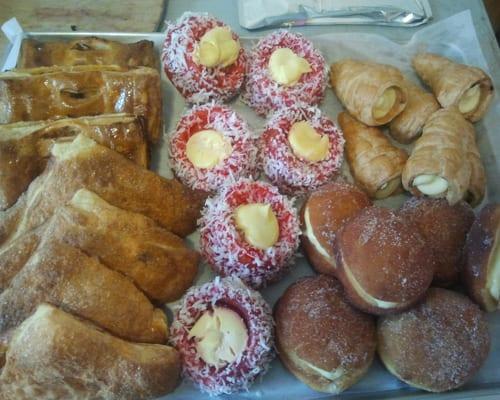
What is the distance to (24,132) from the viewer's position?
182cm

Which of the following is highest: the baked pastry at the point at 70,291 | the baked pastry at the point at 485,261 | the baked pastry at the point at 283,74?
the baked pastry at the point at 283,74

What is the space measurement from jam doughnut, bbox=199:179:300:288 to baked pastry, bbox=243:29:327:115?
1.57ft

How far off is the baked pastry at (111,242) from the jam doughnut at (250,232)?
0.15m

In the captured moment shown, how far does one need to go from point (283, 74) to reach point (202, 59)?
334mm

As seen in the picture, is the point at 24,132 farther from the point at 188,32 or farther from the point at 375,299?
the point at 375,299

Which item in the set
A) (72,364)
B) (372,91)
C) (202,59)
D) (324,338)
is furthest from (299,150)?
(72,364)

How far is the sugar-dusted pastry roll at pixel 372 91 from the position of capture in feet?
6.77

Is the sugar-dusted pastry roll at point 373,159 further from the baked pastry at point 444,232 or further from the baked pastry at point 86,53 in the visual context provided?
the baked pastry at point 86,53

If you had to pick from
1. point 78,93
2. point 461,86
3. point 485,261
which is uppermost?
point 78,93

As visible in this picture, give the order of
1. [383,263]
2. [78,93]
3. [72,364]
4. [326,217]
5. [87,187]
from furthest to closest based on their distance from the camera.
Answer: [78,93], [326,217], [87,187], [383,263], [72,364]

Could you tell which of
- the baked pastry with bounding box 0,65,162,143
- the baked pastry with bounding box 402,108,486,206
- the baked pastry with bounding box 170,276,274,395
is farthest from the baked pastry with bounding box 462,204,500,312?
the baked pastry with bounding box 0,65,162,143

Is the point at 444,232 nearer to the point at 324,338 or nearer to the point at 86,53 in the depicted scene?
the point at 324,338

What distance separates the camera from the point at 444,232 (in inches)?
70.8

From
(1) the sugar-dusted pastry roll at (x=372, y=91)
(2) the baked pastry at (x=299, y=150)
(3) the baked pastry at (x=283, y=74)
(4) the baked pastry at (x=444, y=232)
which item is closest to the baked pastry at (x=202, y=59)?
(3) the baked pastry at (x=283, y=74)
